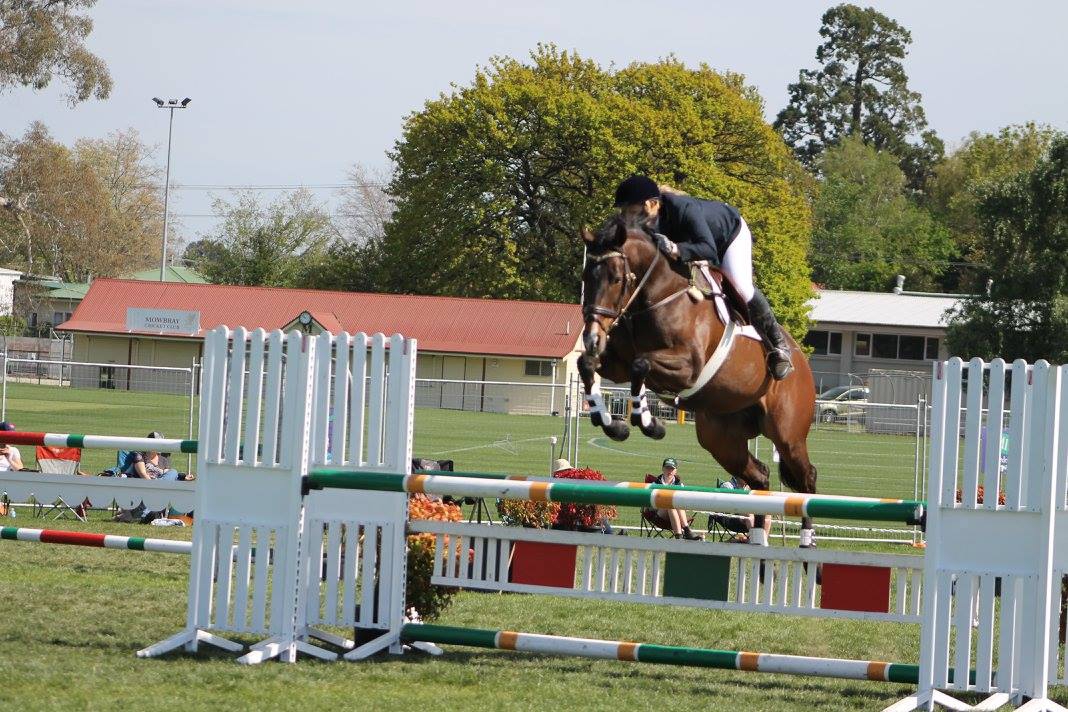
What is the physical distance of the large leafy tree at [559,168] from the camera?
41344mm

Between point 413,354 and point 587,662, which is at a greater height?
point 413,354

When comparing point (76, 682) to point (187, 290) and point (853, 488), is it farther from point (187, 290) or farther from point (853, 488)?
point (187, 290)

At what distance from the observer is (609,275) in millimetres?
6602

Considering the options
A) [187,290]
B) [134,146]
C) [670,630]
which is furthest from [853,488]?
[134,146]

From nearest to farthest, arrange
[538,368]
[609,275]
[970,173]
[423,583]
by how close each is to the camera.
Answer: [609,275]
[423,583]
[538,368]
[970,173]

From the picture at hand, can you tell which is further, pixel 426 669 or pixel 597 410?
pixel 597 410

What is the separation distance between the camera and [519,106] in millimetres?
41812

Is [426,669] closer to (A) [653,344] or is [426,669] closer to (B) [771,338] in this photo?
(A) [653,344]

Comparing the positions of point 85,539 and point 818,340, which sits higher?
point 818,340

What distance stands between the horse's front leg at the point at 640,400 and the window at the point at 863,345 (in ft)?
160

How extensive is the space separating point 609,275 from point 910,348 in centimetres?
4892

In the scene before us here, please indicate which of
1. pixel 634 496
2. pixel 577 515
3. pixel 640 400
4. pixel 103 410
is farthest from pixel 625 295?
pixel 103 410

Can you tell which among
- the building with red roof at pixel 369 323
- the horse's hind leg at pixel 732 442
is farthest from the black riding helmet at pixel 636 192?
the building with red roof at pixel 369 323

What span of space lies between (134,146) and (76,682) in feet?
210
